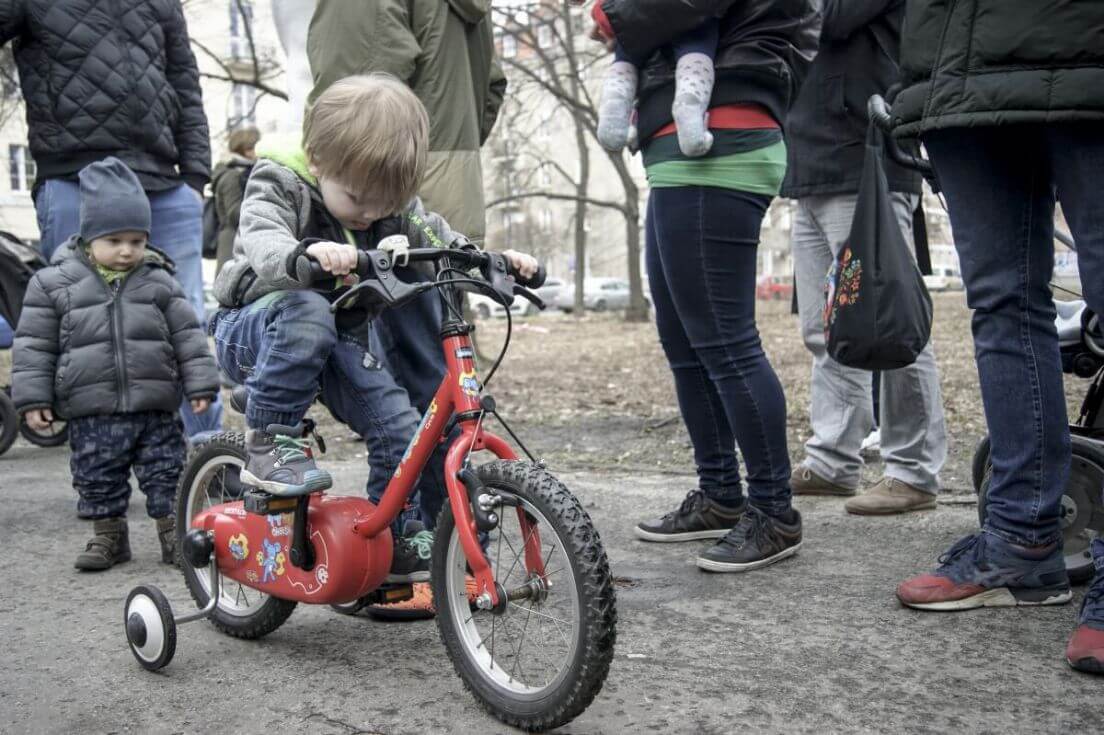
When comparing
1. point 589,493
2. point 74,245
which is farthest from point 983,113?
point 74,245

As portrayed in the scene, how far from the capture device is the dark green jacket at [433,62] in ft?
11.8

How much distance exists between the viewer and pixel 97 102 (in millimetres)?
4723

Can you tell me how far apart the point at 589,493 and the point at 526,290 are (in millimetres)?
2203

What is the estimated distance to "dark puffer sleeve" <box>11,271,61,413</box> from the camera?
12.7ft

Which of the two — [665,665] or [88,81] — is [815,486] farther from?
[88,81]

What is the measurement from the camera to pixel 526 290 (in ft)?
9.09

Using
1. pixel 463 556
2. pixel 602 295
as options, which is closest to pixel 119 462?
pixel 463 556

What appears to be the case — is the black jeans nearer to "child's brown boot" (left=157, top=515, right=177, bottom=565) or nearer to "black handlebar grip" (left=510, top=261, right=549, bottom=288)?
"black handlebar grip" (left=510, top=261, right=549, bottom=288)

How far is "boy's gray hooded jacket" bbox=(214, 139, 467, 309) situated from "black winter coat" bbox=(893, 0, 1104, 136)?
1254mm

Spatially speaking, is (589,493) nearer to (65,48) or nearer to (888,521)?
(888,521)

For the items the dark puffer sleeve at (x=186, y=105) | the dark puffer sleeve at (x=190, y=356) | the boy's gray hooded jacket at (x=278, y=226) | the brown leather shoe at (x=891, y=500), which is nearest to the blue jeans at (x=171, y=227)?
the dark puffer sleeve at (x=186, y=105)

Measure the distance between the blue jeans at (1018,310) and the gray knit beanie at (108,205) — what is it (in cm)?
272

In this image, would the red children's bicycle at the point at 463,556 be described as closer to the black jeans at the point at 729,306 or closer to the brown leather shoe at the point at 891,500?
the black jeans at the point at 729,306

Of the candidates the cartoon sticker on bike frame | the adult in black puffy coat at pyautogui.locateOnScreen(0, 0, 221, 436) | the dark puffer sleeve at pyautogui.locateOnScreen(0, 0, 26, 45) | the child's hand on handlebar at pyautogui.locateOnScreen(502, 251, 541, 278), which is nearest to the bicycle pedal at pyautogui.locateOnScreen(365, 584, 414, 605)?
the cartoon sticker on bike frame
